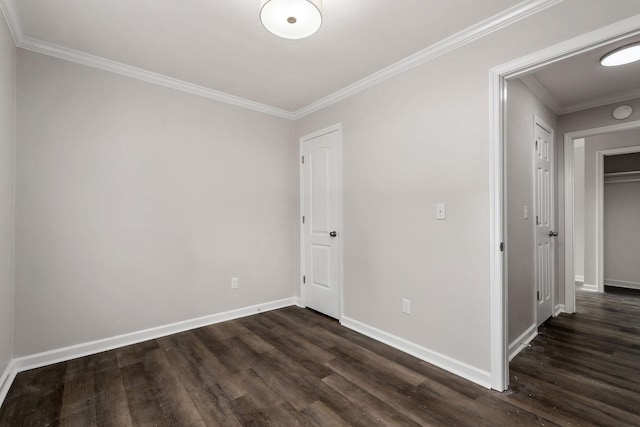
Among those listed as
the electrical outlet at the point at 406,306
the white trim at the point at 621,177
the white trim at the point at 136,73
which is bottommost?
the electrical outlet at the point at 406,306

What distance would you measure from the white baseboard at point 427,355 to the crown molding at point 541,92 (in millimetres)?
2497

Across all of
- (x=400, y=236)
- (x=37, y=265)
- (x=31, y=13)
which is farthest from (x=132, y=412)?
(x=31, y=13)

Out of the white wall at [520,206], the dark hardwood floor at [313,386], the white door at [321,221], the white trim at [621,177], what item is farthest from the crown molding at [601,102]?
the white door at [321,221]

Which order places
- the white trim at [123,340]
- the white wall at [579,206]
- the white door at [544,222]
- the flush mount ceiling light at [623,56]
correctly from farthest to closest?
the white wall at [579,206] < the white door at [544,222] < the white trim at [123,340] < the flush mount ceiling light at [623,56]

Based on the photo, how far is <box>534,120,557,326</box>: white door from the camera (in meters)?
2.98

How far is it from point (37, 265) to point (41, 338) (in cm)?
58

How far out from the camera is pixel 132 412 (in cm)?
177

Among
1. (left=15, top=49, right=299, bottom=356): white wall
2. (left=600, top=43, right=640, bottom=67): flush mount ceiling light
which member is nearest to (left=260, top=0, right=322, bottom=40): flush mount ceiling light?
(left=15, top=49, right=299, bottom=356): white wall

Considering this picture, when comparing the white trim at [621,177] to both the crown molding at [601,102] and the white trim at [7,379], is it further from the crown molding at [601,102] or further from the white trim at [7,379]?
the white trim at [7,379]

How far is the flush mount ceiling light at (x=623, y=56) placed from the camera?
2.13 m

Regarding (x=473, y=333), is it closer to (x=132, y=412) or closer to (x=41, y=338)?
(x=132, y=412)

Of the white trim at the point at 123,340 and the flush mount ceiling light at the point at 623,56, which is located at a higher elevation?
the flush mount ceiling light at the point at 623,56

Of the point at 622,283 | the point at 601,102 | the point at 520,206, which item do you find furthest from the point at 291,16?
the point at 622,283

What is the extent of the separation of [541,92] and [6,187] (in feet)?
15.1
